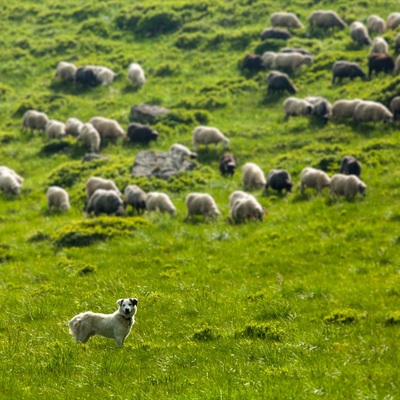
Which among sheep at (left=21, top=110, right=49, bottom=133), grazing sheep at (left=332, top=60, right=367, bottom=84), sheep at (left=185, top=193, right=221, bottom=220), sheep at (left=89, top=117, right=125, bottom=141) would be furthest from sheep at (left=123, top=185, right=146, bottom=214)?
grazing sheep at (left=332, top=60, right=367, bottom=84)

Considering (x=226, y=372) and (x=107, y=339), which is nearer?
(x=226, y=372)

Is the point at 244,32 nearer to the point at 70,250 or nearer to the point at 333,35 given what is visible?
the point at 333,35

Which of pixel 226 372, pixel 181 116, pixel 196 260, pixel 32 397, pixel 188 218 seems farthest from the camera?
pixel 181 116

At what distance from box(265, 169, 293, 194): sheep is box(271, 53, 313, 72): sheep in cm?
1568

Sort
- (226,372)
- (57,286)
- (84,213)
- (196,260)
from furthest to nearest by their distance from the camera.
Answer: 1. (84,213)
2. (196,260)
3. (57,286)
4. (226,372)

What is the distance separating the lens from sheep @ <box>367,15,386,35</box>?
1707 inches

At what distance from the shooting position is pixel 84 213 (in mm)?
26453

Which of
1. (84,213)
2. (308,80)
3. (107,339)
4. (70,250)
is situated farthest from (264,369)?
(308,80)

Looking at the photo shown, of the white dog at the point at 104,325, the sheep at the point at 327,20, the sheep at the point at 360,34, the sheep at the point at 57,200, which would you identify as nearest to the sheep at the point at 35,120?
the sheep at the point at 57,200

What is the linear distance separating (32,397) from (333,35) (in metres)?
39.9

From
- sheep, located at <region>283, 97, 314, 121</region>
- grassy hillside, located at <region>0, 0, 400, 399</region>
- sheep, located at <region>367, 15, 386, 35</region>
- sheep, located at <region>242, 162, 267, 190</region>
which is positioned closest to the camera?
grassy hillside, located at <region>0, 0, 400, 399</region>

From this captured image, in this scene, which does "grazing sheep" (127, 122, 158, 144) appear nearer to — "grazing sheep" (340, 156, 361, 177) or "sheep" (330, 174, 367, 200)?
"grazing sheep" (340, 156, 361, 177)

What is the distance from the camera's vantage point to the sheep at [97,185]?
89.8 ft

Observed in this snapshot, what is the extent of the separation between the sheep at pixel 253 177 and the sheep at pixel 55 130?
11.7 metres
